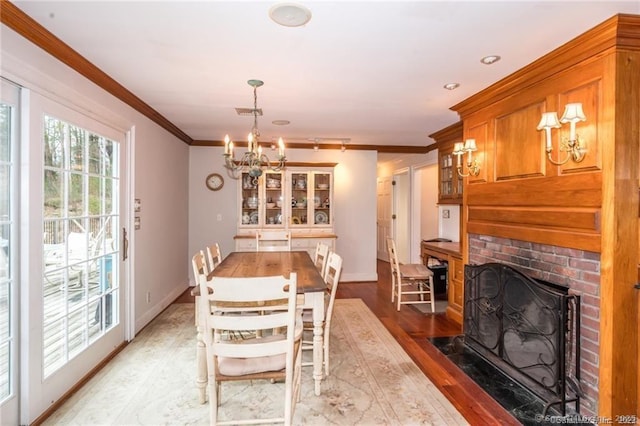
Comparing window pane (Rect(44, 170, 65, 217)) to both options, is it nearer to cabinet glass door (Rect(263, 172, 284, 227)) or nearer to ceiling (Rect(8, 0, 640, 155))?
ceiling (Rect(8, 0, 640, 155))

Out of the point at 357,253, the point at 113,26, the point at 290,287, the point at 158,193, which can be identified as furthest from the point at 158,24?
the point at 357,253

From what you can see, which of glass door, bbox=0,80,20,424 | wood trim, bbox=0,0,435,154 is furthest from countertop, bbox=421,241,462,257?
glass door, bbox=0,80,20,424

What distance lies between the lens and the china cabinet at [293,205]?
5426mm

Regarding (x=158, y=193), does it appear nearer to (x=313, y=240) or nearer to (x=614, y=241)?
(x=313, y=240)

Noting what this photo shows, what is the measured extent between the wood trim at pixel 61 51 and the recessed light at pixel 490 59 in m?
2.83

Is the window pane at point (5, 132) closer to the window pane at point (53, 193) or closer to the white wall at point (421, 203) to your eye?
the window pane at point (53, 193)

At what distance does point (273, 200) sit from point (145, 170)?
219 cm

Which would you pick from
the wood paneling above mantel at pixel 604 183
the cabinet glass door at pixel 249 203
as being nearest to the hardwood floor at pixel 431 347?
the wood paneling above mantel at pixel 604 183

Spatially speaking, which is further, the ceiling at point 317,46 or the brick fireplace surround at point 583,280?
the brick fireplace surround at point 583,280

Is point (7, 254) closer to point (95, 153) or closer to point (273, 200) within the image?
point (95, 153)

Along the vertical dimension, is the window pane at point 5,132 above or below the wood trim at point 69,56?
below

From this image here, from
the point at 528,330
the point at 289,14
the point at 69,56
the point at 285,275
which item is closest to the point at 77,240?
the point at 69,56

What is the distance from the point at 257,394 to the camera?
7.84 feet

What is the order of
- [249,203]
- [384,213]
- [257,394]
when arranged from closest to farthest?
1. [257,394]
2. [249,203]
3. [384,213]
